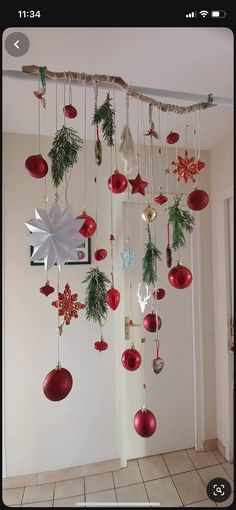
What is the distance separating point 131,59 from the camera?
0.79 meters

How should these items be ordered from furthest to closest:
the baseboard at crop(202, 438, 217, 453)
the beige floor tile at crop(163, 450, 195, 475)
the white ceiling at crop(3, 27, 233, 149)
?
the baseboard at crop(202, 438, 217, 453) < the beige floor tile at crop(163, 450, 195, 475) < the white ceiling at crop(3, 27, 233, 149)

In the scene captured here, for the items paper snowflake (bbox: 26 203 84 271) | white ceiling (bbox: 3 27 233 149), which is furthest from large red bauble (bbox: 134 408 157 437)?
white ceiling (bbox: 3 27 233 149)

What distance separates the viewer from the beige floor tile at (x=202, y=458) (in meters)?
1.41

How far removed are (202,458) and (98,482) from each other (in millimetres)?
579

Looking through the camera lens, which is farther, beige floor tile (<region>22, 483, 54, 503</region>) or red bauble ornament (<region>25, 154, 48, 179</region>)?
beige floor tile (<region>22, 483, 54, 503</region>)

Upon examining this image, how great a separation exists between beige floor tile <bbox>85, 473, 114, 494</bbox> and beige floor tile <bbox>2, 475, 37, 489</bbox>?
0.26 metres

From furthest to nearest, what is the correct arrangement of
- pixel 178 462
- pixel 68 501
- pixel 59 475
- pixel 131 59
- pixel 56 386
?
pixel 178 462, pixel 59 475, pixel 68 501, pixel 131 59, pixel 56 386

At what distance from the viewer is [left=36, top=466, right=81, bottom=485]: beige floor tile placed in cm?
131

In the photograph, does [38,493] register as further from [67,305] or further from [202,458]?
[67,305]

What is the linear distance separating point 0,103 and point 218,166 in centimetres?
124
